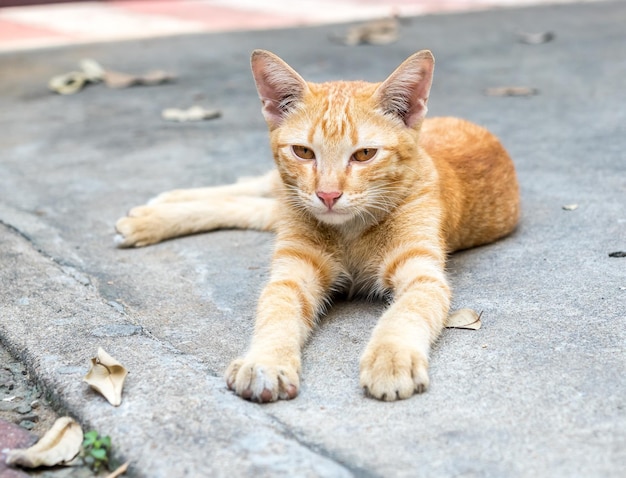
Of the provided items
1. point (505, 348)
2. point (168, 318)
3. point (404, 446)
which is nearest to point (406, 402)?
point (404, 446)

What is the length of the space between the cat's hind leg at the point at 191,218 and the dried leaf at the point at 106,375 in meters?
1.54

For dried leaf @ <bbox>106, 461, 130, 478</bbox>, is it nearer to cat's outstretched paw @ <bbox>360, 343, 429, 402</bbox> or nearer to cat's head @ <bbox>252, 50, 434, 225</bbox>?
cat's outstretched paw @ <bbox>360, 343, 429, 402</bbox>

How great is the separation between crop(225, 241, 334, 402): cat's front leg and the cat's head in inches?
9.4

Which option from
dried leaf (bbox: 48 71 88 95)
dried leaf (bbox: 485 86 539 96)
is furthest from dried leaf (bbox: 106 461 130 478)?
dried leaf (bbox: 48 71 88 95)

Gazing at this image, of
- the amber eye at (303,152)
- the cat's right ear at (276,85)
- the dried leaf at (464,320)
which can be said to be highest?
the cat's right ear at (276,85)

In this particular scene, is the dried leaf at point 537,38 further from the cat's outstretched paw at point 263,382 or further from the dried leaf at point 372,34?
the cat's outstretched paw at point 263,382

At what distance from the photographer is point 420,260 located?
355cm

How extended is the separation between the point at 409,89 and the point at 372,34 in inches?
242

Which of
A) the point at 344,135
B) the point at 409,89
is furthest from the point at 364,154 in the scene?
the point at 409,89

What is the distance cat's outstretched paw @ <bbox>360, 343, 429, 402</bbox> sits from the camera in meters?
2.73

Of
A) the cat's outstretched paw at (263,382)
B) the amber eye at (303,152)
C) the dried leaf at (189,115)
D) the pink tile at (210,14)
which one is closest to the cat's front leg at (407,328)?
the cat's outstretched paw at (263,382)

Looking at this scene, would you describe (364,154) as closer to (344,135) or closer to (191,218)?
(344,135)

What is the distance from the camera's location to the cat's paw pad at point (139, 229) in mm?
4402

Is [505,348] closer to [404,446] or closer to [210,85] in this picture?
[404,446]
